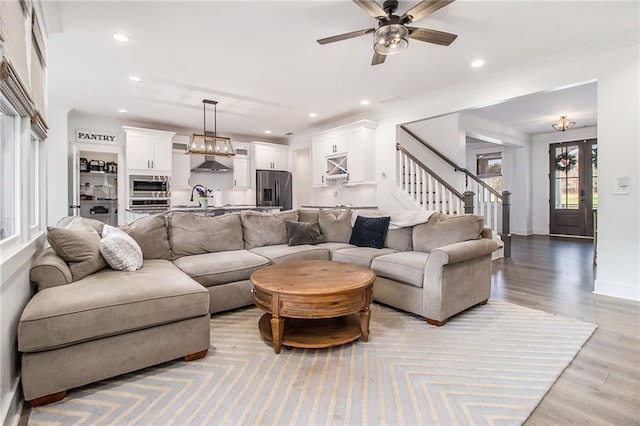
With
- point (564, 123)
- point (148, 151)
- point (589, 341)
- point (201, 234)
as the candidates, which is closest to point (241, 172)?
point (148, 151)

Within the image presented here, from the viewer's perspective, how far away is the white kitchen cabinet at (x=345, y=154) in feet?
18.9

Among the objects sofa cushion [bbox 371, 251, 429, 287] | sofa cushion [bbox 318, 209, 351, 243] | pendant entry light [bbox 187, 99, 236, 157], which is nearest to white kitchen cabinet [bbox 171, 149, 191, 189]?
pendant entry light [bbox 187, 99, 236, 157]

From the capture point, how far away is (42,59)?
259 centimetres

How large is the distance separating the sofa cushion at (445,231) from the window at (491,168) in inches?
268

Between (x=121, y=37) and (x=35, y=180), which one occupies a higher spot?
(x=121, y=37)

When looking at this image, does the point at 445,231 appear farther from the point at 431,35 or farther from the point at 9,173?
the point at 9,173

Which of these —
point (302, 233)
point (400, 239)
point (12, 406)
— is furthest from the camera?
point (302, 233)

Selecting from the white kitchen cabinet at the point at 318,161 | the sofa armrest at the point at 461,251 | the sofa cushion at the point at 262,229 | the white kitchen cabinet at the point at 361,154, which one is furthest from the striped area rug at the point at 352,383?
the white kitchen cabinet at the point at 318,161

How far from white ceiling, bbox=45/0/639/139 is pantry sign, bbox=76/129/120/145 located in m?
Result: 0.45

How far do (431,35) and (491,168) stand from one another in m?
7.78

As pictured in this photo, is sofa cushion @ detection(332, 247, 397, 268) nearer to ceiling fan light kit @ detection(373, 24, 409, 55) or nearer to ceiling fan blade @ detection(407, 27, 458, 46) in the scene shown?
ceiling fan light kit @ detection(373, 24, 409, 55)

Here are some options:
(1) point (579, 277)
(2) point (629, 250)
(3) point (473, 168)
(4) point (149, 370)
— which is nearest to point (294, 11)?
(4) point (149, 370)

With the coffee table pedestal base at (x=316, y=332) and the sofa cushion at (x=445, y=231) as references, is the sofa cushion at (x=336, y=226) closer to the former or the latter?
the sofa cushion at (x=445, y=231)

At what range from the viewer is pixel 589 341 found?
7.78ft
